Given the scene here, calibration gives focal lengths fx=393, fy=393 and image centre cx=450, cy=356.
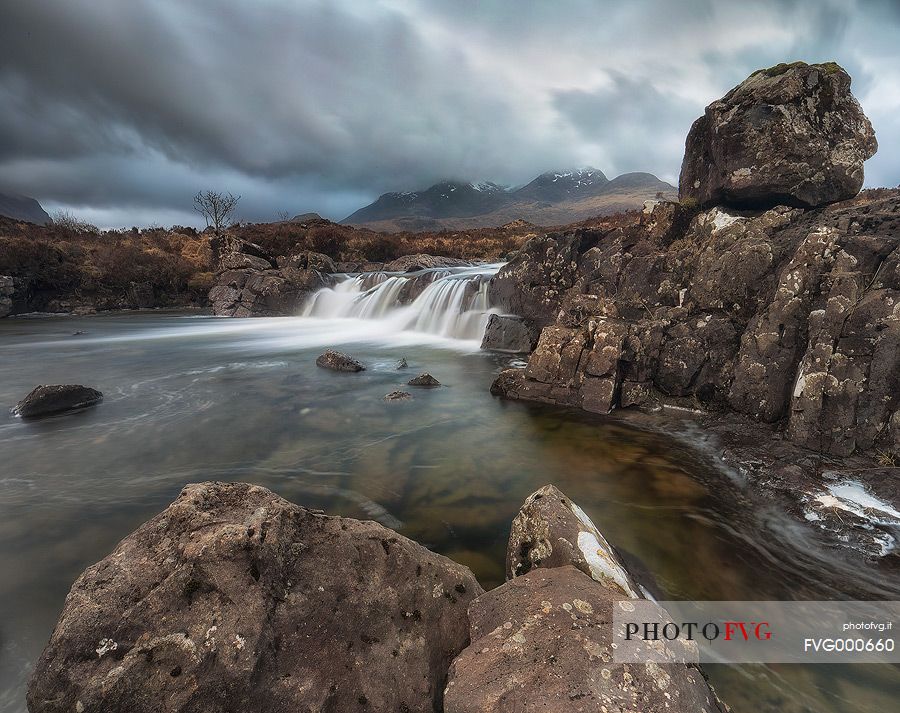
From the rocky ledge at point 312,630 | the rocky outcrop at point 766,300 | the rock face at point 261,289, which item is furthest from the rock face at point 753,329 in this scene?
the rock face at point 261,289

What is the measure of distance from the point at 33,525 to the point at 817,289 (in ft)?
43.7

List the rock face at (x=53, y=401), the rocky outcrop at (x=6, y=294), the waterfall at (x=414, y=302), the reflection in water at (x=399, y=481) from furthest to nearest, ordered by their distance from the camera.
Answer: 1. the rocky outcrop at (x=6, y=294)
2. the waterfall at (x=414, y=302)
3. the rock face at (x=53, y=401)
4. the reflection in water at (x=399, y=481)

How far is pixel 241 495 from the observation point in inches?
129

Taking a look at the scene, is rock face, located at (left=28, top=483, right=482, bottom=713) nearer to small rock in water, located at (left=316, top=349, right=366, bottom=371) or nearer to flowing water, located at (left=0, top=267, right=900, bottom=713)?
flowing water, located at (left=0, top=267, right=900, bottom=713)

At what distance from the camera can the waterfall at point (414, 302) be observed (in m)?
19.9

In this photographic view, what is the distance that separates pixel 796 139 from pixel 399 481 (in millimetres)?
12696

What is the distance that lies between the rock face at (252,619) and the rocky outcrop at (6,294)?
120 feet

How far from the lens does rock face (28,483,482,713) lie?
2201 millimetres

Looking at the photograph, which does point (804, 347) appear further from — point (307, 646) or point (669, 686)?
point (307, 646)

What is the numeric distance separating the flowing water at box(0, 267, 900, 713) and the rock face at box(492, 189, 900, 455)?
65.9 inches

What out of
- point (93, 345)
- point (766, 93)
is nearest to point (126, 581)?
point (766, 93)

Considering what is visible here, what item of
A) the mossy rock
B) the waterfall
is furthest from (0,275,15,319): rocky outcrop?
the mossy rock

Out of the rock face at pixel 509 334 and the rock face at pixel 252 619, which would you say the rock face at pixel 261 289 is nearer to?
the rock face at pixel 509 334

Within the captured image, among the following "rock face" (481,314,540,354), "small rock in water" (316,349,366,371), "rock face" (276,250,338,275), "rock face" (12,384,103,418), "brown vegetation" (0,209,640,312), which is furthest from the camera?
"rock face" (276,250,338,275)
